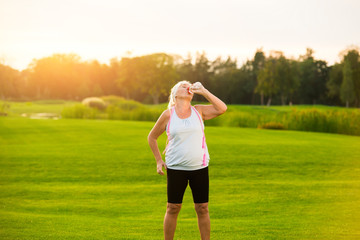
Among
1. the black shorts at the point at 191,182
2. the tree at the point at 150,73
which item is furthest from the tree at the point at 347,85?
the black shorts at the point at 191,182

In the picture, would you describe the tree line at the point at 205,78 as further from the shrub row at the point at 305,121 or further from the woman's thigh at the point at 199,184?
the woman's thigh at the point at 199,184

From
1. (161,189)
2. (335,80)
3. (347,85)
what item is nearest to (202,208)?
(161,189)

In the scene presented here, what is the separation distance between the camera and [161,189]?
10375 millimetres

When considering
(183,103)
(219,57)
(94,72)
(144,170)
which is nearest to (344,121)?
(144,170)

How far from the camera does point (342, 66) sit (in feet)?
186

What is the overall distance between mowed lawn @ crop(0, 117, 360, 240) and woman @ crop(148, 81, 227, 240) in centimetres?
168

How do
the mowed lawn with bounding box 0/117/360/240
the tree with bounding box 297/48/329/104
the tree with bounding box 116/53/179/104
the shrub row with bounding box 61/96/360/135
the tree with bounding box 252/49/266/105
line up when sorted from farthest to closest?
the tree with bounding box 116/53/179/104 → the tree with bounding box 252/49/266/105 → the tree with bounding box 297/48/329/104 → the shrub row with bounding box 61/96/360/135 → the mowed lawn with bounding box 0/117/360/240

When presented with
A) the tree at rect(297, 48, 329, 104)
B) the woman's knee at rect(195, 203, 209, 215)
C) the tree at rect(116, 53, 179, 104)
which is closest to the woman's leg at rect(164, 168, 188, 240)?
the woman's knee at rect(195, 203, 209, 215)

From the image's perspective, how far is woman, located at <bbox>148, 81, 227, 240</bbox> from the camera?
4059 mm

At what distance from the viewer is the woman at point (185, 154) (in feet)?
13.3

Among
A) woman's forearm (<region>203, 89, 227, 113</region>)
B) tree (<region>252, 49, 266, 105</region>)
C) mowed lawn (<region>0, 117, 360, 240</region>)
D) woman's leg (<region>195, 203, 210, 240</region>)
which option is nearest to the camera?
woman's leg (<region>195, 203, 210, 240</region>)

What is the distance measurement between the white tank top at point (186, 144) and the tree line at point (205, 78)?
4853 cm

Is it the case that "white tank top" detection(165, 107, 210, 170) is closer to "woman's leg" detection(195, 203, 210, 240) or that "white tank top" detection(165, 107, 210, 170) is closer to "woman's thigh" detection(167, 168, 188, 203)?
"woman's thigh" detection(167, 168, 188, 203)

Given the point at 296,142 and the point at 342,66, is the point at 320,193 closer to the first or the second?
the point at 296,142
